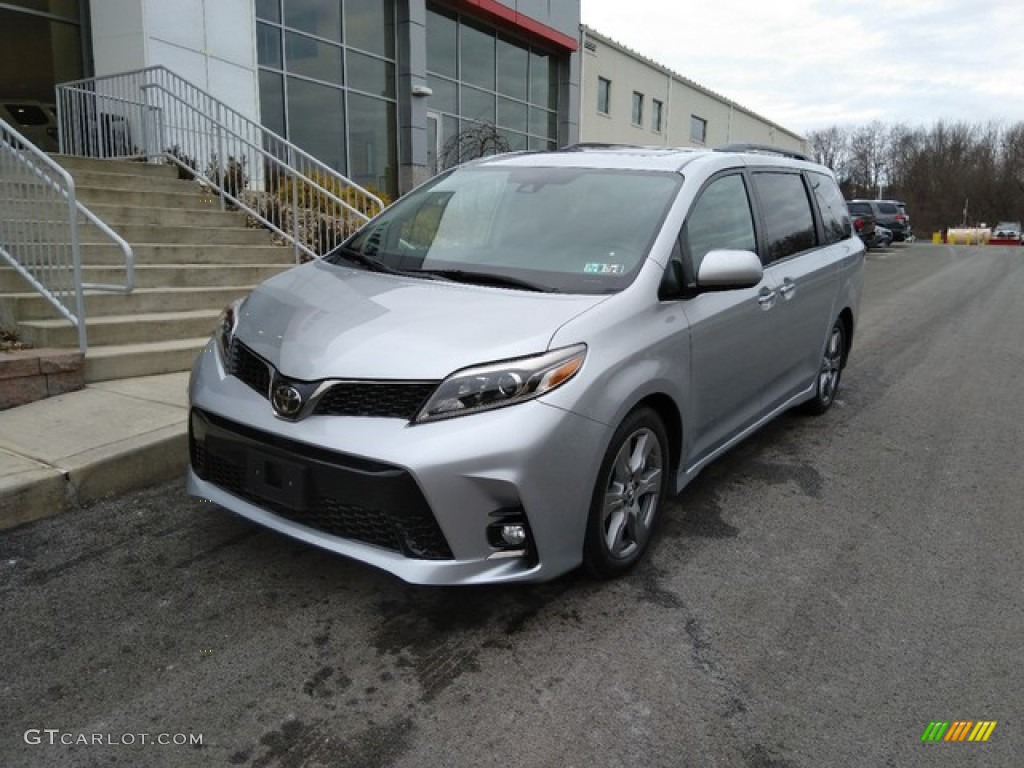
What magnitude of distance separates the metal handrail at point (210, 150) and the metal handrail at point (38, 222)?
10.5ft

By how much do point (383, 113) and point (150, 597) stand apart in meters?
15.0

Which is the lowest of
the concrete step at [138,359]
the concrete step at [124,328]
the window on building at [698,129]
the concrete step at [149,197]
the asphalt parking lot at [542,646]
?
the asphalt parking lot at [542,646]

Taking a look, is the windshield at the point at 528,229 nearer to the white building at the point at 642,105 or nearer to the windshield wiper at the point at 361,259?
the windshield wiper at the point at 361,259

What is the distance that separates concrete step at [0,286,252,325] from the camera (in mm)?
5754

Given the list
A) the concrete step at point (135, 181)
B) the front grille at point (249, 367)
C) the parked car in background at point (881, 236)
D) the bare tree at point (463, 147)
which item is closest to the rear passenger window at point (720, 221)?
the front grille at point (249, 367)

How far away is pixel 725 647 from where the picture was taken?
9.33 feet

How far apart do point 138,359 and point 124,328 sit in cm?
45

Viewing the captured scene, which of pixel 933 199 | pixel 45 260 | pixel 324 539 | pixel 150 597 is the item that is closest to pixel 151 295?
pixel 45 260

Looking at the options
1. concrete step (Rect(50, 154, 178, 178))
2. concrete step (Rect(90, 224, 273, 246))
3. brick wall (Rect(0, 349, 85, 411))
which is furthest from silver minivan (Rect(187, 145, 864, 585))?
concrete step (Rect(50, 154, 178, 178))

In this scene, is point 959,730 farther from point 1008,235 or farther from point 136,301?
point 1008,235

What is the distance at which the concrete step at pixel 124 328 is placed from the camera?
5520 millimetres

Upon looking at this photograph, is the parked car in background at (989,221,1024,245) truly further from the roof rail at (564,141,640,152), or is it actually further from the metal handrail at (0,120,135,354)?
the metal handrail at (0,120,135,354)

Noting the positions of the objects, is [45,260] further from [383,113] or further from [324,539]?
[383,113]

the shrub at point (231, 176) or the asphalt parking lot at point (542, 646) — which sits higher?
the shrub at point (231, 176)
